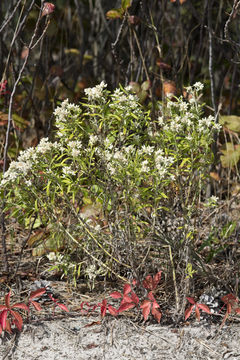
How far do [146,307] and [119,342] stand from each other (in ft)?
0.54

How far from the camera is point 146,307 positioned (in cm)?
192

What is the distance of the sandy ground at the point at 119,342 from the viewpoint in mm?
1863

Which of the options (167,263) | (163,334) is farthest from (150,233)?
(163,334)

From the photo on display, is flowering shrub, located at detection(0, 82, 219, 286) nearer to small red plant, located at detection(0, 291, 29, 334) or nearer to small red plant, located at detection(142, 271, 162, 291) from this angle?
small red plant, located at detection(142, 271, 162, 291)

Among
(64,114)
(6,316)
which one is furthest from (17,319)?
(64,114)

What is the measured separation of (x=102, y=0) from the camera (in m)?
4.44

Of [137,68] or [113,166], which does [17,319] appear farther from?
[137,68]

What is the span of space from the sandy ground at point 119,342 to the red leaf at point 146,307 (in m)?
0.09

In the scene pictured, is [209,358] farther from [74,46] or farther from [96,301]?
[74,46]

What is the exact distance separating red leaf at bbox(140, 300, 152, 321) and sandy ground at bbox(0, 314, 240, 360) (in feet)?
0.28

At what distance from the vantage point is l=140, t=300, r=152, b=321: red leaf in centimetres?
191

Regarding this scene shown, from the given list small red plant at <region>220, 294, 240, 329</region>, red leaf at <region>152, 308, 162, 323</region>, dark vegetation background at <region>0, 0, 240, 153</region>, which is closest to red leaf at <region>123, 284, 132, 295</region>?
red leaf at <region>152, 308, 162, 323</region>

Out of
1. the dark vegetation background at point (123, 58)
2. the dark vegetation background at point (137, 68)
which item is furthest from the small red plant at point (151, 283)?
the dark vegetation background at point (123, 58)

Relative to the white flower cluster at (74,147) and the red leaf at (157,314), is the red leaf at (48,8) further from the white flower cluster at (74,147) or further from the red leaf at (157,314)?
the red leaf at (157,314)
